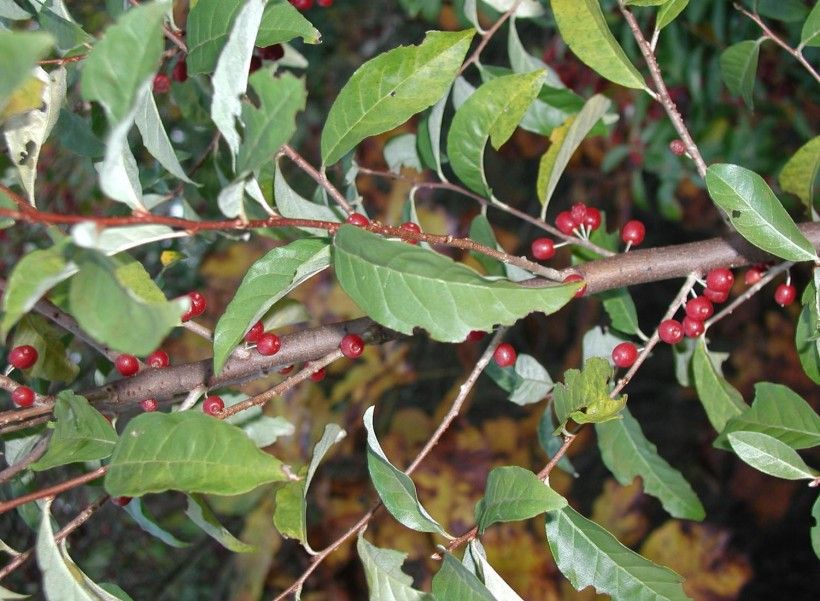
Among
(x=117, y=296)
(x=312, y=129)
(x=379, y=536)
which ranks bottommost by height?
(x=379, y=536)

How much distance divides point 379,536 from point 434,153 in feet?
7.89

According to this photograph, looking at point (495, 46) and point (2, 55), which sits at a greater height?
point (2, 55)

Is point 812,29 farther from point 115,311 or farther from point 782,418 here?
point 115,311

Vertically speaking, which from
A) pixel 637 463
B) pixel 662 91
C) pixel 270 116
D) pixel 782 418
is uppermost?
pixel 270 116

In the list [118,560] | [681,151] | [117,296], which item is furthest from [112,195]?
[118,560]

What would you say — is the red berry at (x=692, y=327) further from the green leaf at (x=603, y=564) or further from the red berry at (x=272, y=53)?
the red berry at (x=272, y=53)

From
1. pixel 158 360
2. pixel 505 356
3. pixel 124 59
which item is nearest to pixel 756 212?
pixel 505 356

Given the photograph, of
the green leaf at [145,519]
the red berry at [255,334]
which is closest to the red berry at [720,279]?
the red berry at [255,334]

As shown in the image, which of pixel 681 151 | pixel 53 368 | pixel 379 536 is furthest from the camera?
pixel 379 536

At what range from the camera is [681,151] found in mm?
1186

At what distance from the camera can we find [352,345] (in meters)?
1.09

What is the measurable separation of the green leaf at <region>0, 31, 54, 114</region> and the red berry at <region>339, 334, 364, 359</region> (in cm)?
57

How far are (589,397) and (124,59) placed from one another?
0.67 meters

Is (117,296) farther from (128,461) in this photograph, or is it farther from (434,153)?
(434,153)
